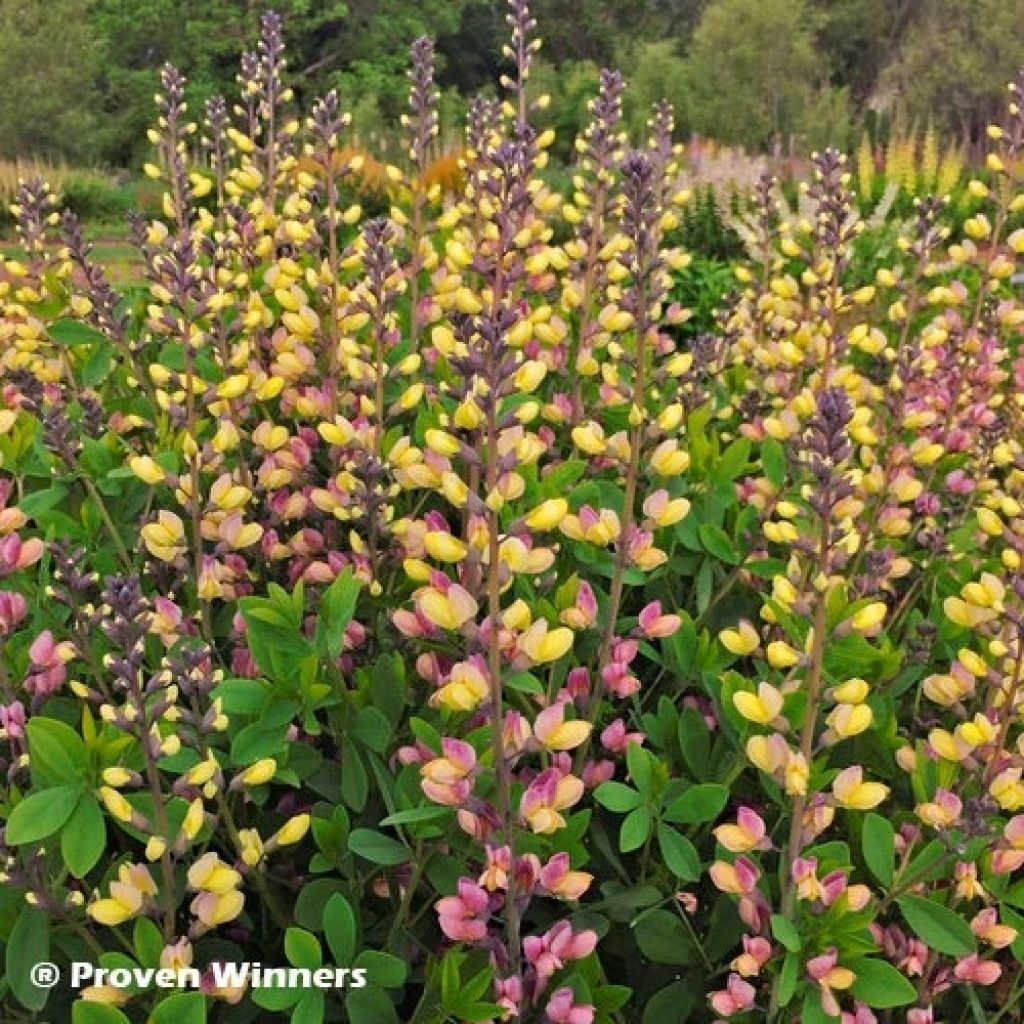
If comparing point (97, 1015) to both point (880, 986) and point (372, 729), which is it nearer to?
point (372, 729)

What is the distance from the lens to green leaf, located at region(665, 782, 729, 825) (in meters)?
Answer: 1.28

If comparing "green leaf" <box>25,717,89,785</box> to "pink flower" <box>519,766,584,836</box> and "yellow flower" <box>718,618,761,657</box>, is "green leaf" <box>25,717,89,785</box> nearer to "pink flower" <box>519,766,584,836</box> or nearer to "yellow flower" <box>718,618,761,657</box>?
"pink flower" <box>519,766,584,836</box>

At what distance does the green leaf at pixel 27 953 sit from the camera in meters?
1.18

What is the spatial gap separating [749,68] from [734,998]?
27971 millimetres

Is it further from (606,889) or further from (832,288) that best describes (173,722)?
(832,288)

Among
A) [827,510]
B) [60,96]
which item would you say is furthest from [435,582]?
[60,96]

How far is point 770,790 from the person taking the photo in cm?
134

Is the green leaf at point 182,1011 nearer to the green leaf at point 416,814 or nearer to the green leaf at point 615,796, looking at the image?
the green leaf at point 416,814

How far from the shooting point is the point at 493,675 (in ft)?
3.75

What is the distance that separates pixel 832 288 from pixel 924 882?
3.34 ft

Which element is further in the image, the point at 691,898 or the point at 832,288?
the point at 832,288

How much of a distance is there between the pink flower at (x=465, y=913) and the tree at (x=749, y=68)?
81.2ft

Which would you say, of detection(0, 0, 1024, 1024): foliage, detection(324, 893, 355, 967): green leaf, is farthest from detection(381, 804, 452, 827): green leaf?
detection(324, 893, 355, 967): green leaf

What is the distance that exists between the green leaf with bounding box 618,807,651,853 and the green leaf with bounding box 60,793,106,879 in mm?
540
